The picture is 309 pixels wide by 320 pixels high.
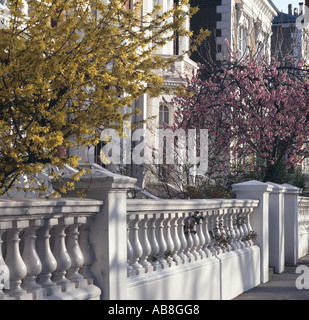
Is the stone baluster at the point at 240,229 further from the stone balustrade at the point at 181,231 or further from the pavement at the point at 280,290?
the pavement at the point at 280,290

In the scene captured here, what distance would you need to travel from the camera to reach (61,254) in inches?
223

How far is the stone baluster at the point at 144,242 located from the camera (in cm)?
720

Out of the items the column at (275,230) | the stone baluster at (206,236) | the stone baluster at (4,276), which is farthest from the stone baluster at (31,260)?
the column at (275,230)

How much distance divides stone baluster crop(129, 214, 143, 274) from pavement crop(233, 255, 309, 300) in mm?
3056

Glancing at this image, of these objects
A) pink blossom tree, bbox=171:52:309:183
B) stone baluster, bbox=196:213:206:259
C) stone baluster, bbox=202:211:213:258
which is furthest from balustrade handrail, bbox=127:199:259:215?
pink blossom tree, bbox=171:52:309:183

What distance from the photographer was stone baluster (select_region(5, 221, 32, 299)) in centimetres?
502

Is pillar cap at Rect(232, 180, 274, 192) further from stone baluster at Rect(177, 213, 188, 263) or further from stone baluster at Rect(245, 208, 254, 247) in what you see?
stone baluster at Rect(177, 213, 188, 263)

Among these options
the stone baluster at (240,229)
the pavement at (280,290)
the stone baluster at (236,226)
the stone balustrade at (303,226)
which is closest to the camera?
the pavement at (280,290)

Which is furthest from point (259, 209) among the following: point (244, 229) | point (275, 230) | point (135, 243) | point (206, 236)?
point (135, 243)

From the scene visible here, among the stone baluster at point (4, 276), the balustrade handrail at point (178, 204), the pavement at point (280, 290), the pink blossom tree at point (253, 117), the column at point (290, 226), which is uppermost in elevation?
the pink blossom tree at point (253, 117)

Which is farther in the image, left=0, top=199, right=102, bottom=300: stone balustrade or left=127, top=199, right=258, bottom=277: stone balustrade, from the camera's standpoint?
left=127, top=199, right=258, bottom=277: stone balustrade

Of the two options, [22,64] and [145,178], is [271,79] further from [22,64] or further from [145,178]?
[22,64]

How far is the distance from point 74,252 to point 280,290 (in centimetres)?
522
